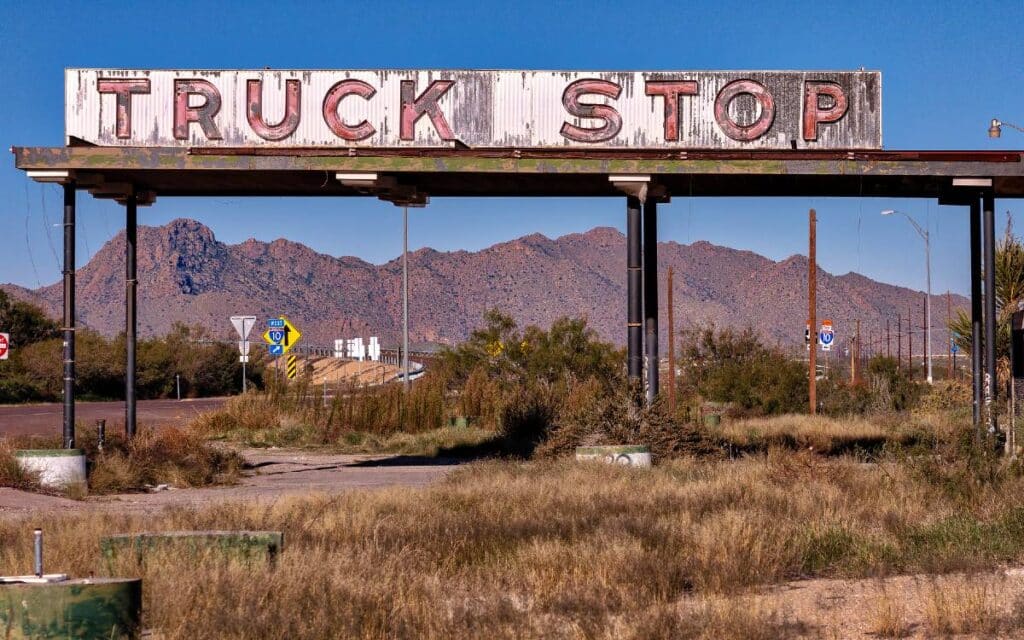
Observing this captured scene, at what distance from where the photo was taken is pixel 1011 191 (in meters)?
22.3

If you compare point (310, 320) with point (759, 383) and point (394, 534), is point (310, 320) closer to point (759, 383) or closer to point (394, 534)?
point (759, 383)

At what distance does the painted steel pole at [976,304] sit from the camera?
2159 cm

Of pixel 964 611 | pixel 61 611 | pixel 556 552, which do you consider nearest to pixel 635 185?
pixel 556 552

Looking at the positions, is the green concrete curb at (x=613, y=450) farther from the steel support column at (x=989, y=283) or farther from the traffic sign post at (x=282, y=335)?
the traffic sign post at (x=282, y=335)

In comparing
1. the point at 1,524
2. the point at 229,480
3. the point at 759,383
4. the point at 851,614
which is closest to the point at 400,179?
→ the point at 229,480

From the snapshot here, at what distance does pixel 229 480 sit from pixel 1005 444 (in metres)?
12.0

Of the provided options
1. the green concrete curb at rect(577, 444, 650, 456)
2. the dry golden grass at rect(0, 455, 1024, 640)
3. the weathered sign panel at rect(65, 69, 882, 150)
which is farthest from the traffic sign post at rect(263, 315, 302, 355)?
the dry golden grass at rect(0, 455, 1024, 640)

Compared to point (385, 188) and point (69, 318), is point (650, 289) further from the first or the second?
point (69, 318)

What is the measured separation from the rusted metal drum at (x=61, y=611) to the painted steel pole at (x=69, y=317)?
41.6 feet

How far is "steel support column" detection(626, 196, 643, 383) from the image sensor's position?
21.2 metres

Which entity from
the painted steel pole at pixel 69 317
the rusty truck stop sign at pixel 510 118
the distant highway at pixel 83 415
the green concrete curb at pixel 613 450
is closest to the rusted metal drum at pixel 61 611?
the green concrete curb at pixel 613 450

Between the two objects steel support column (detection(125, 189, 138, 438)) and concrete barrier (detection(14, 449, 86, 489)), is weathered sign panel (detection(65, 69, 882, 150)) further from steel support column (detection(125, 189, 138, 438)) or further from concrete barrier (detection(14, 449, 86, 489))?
concrete barrier (detection(14, 449, 86, 489))

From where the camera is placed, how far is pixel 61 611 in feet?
25.5

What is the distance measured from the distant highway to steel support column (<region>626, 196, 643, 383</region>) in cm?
1614
